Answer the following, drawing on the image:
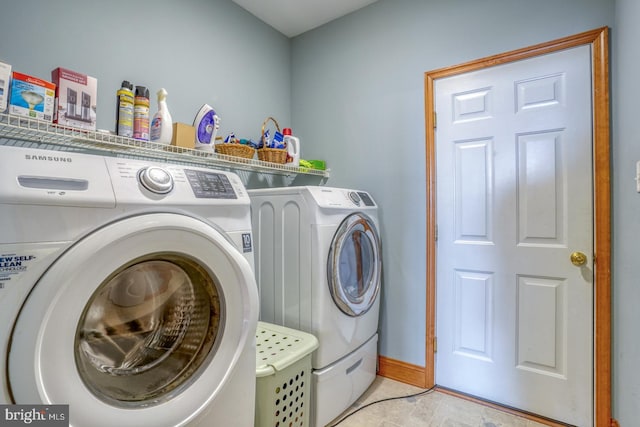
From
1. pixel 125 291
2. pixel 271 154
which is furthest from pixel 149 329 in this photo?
pixel 271 154

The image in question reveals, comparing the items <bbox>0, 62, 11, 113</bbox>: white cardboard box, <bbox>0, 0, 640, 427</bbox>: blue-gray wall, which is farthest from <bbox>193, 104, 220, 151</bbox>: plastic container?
<bbox>0, 62, 11, 113</bbox>: white cardboard box

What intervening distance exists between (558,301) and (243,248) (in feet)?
5.30

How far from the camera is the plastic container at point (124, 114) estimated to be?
53.2 inches

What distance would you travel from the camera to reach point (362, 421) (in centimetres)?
168

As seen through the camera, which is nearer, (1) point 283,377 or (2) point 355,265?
(1) point 283,377

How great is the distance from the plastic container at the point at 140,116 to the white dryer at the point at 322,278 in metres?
0.60

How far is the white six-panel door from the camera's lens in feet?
5.24

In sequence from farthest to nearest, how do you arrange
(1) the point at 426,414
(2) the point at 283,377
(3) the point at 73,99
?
(1) the point at 426,414 → (2) the point at 283,377 → (3) the point at 73,99

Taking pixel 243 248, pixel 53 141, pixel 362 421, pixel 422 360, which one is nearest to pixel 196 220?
pixel 243 248

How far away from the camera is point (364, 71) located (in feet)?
7.41

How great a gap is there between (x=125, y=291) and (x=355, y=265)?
3.90ft

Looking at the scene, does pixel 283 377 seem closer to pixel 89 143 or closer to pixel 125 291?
pixel 125 291

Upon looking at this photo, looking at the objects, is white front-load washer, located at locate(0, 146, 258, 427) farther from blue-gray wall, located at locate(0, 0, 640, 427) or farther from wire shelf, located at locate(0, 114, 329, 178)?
blue-gray wall, located at locate(0, 0, 640, 427)

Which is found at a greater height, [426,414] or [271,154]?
[271,154]
